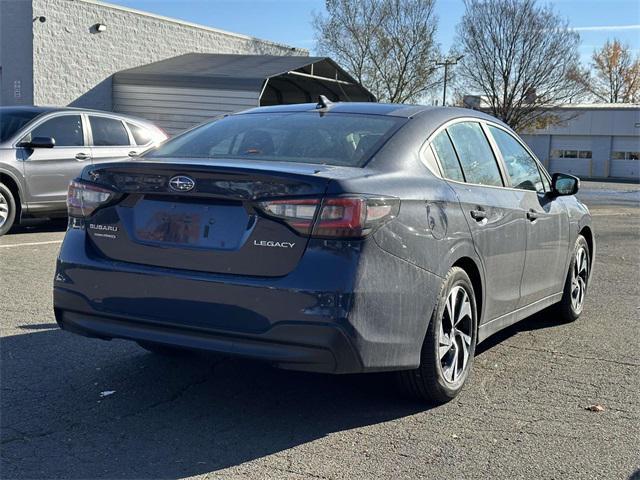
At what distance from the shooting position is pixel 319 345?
3.66m

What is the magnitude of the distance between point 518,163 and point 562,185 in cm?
51

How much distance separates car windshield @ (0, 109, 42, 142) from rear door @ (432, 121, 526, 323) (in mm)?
7355

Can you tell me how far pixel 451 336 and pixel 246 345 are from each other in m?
1.30

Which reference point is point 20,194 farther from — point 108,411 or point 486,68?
point 486,68

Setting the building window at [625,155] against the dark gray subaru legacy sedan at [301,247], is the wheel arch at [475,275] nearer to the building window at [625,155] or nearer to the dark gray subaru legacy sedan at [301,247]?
the dark gray subaru legacy sedan at [301,247]

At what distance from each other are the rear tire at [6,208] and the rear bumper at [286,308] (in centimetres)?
684

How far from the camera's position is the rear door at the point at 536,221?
556cm

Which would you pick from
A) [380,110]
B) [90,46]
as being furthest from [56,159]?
[90,46]

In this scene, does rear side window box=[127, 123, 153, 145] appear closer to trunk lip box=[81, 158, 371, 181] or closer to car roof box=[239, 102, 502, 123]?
car roof box=[239, 102, 502, 123]

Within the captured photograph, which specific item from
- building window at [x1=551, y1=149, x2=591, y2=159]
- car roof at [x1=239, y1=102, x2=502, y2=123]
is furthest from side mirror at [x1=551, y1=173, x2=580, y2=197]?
building window at [x1=551, y1=149, x2=591, y2=159]

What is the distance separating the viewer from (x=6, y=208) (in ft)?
34.3

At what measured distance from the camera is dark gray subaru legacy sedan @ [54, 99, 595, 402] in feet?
12.1

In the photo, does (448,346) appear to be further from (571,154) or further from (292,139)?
(571,154)

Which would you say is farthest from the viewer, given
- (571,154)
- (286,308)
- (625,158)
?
(571,154)
